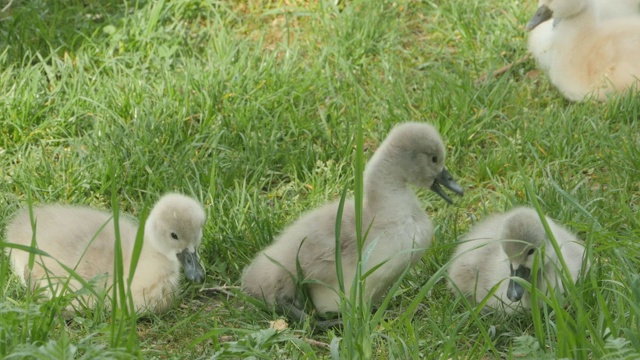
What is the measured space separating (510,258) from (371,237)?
1.69ft

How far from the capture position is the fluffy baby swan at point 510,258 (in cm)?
408

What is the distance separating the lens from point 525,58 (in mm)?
6539

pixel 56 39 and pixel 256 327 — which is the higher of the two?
pixel 56 39

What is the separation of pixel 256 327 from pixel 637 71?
114 inches

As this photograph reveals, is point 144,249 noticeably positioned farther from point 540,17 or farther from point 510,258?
point 540,17

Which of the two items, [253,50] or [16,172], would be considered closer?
[16,172]

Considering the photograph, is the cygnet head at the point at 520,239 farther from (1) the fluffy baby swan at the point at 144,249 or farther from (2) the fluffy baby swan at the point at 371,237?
(1) the fluffy baby swan at the point at 144,249

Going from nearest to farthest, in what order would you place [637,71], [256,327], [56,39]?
[256,327] → [637,71] → [56,39]

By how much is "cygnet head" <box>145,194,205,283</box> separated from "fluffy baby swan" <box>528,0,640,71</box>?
2.62m

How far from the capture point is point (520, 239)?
4086 millimetres

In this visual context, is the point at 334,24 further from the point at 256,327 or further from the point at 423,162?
the point at 256,327

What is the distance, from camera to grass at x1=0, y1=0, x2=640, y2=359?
399 centimetres

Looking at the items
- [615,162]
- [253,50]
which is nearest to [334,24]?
[253,50]

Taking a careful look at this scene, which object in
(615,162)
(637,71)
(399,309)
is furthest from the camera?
(637,71)
